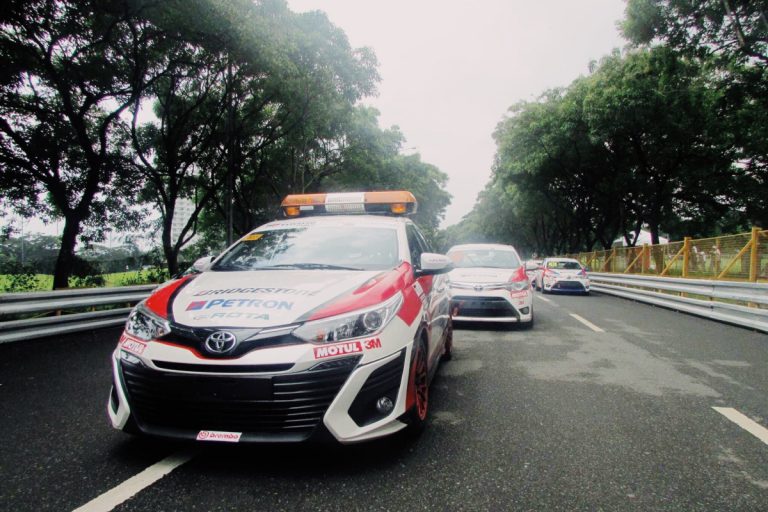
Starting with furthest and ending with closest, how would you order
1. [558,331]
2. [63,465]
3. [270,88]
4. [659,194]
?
1. [659,194]
2. [270,88]
3. [558,331]
4. [63,465]

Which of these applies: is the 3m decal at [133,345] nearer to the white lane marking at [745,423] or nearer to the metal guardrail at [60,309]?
the white lane marking at [745,423]

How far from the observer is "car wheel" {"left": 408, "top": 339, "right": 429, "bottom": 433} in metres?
3.08

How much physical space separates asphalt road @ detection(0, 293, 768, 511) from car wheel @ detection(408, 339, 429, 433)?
0.14m

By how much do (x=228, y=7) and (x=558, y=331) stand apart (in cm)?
979

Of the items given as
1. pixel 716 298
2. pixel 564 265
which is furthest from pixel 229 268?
pixel 564 265

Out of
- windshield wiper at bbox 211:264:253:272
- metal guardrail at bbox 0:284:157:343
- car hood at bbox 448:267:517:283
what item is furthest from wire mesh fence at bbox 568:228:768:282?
metal guardrail at bbox 0:284:157:343

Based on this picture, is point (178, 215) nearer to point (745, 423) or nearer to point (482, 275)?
point (482, 275)

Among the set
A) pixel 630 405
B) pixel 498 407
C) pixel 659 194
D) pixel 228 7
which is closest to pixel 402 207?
pixel 498 407

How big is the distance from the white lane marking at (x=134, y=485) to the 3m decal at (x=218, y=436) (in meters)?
0.38

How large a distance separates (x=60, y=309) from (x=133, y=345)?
19.3 ft

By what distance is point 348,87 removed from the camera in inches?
645

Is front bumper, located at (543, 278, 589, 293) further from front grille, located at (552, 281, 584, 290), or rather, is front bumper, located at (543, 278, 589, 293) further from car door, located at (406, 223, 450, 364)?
car door, located at (406, 223, 450, 364)

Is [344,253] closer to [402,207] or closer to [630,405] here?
[402,207]

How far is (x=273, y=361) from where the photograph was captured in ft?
8.12
